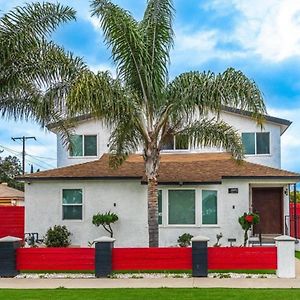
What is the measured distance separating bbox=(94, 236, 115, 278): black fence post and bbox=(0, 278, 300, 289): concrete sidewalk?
68cm

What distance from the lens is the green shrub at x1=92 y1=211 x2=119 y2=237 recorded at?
22.7 metres

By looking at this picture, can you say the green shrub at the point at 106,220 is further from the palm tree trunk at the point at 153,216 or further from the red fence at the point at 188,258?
the red fence at the point at 188,258

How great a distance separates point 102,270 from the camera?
16234 mm

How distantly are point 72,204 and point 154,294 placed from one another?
37.4 ft

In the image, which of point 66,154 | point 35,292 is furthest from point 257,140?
point 35,292

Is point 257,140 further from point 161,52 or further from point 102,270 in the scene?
point 102,270

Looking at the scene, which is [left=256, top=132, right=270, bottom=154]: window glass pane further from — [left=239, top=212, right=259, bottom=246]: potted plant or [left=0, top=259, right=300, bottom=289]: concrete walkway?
[left=0, top=259, right=300, bottom=289]: concrete walkway

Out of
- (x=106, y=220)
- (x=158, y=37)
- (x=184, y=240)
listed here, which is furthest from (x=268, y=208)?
(x=158, y=37)

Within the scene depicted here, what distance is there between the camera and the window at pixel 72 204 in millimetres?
23719

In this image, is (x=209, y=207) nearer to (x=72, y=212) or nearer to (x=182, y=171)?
(x=182, y=171)

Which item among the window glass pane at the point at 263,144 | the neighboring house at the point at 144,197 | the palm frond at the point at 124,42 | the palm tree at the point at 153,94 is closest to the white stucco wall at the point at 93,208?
the neighboring house at the point at 144,197

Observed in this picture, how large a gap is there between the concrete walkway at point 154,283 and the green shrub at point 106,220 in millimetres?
7019

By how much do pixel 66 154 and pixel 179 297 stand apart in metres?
15.0

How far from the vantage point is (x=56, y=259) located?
1673 cm
